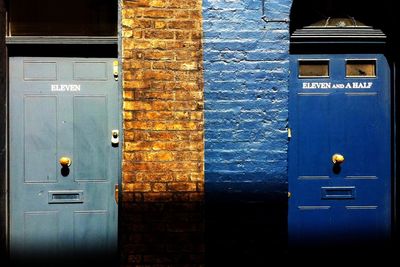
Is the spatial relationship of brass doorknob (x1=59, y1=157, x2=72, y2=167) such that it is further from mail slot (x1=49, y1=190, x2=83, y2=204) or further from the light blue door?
mail slot (x1=49, y1=190, x2=83, y2=204)

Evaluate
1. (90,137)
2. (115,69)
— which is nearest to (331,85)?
(115,69)

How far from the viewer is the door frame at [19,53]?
16.8 ft

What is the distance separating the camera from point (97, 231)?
17.7 ft

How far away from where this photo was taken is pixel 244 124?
16.3 feet

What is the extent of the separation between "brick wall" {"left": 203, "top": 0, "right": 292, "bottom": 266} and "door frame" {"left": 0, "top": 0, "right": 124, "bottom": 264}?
→ 0.84 m

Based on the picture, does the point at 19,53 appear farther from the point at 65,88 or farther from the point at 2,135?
the point at 2,135

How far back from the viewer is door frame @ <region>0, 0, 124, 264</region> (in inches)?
202

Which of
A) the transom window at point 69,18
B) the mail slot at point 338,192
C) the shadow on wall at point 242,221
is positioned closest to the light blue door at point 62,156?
the transom window at point 69,18

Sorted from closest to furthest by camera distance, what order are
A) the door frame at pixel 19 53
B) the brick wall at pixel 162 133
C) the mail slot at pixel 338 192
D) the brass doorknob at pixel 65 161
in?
the brick wall at pixel 162 133
the door frame at pixel 19 53
the brass doorknob at pixel 65 161
the mail slot at pixel 338 192

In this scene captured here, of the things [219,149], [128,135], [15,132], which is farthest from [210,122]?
[15,132]

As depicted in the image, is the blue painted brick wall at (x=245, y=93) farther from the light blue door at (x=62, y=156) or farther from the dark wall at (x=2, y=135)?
the dark wall at (x=2, y=135)

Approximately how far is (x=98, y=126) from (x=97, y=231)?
1058 millimetres

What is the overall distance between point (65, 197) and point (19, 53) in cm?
151

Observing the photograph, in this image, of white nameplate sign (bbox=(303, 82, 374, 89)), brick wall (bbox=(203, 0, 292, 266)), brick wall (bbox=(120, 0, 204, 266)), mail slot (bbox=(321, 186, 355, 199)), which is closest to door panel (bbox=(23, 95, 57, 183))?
brick wall (bbox=(120, 0, 204, 266))
